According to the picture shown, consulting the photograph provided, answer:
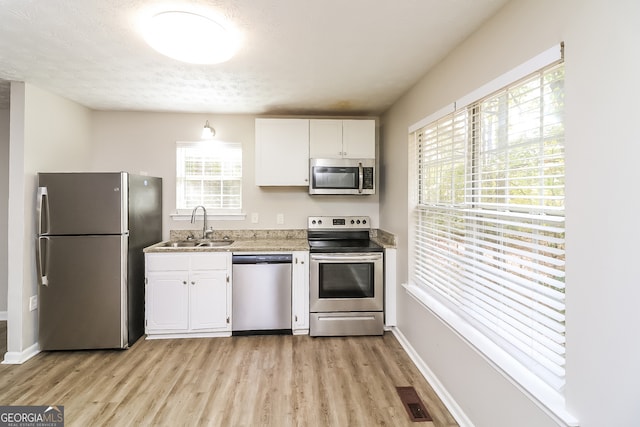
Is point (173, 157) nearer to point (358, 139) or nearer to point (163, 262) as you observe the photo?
point (163, 262)

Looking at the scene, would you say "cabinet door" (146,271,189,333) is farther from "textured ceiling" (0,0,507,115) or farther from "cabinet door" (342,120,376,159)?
"cabinet door" (342,120,376,159)

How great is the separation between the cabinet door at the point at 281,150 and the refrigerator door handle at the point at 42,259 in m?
1.99

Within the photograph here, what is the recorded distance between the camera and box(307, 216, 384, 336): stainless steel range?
10.3 ft

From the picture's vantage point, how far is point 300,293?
10.5ft

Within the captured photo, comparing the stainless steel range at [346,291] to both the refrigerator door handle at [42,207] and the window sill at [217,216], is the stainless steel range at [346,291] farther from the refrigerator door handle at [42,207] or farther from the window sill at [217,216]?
the refrigerator door handle at [42,207]

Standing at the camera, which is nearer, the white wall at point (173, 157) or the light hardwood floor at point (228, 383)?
the light hardwood floor at point (228, 383)

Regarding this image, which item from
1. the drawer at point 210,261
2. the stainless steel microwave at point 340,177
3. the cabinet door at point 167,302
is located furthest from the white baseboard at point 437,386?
the cabinet door at point 167,302

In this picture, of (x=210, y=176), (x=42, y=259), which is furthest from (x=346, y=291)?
(x=42, y=259)

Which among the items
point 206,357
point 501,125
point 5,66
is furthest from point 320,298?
point 5,66

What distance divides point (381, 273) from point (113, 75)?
2.99 metres

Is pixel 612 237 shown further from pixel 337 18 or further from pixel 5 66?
pixel 5 66

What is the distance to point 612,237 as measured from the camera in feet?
3.37

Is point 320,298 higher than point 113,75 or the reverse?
the reverse

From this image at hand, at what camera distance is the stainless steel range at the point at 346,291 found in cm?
315
